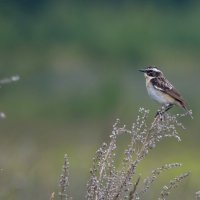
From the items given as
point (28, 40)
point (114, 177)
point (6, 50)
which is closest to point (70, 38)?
point (28, 40)

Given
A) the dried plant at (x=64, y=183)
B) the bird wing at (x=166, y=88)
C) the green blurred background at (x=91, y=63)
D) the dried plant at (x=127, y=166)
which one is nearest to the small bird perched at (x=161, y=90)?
the bird wing at (x=166, y=88)

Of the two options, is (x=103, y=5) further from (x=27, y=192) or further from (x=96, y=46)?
(x=27, y=192)

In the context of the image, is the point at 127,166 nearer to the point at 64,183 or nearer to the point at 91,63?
the point at 64,183

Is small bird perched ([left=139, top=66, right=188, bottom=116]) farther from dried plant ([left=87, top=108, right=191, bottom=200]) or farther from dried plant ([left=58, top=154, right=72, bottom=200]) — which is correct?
dried plant ([left=58, top=154, right=72, bottom=200])

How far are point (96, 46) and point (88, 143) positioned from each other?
51.5 feet

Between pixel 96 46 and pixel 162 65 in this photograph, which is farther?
pixel 96 46

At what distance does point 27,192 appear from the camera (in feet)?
24.2

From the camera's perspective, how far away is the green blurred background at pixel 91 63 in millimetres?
19203

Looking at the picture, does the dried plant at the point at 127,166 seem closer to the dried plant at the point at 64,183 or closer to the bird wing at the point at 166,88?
the dried plant at the point at 64,183

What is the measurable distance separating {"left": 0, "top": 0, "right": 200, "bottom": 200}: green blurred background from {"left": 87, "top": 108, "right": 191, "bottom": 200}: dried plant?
7455mm

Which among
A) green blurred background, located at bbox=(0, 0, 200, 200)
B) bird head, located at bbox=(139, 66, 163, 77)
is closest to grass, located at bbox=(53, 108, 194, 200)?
bird head, located at bbox=(139, 66, 163, 77)

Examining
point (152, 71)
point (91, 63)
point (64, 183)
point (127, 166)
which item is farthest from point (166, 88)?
point (91, 63)

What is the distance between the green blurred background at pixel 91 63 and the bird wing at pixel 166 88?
4.04m

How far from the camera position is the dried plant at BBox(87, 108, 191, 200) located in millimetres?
5125
